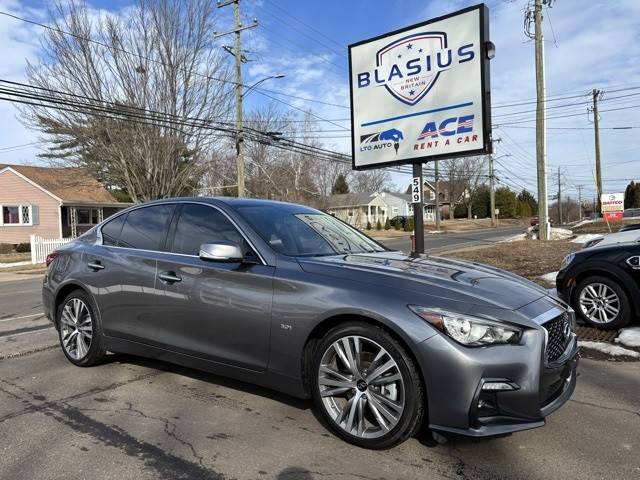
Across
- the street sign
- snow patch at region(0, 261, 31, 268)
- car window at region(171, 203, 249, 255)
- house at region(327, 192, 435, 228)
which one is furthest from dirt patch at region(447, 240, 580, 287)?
house at region(327, 192, 435, 228)

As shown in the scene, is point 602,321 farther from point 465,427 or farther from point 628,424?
point 465,427

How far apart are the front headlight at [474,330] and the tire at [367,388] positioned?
0.31 meters

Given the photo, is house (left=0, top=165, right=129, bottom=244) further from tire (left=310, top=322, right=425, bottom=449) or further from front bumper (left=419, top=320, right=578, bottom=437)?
front bumper (left=419, top=320, right=578, bottom=437)

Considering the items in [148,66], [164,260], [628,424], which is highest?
[148,66]

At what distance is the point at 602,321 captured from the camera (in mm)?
6477

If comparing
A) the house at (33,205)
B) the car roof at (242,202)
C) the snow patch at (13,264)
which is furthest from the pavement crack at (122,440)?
the house at (33,205)

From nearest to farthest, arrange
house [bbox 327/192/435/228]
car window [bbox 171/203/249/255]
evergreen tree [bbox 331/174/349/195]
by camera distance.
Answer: car window [bbox 171/203/249/255] < evergreen tree [bbox 331/174/349/195] < house [bbox 327/192/435/228]

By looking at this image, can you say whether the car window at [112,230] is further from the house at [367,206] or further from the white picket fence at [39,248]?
the house at [367,206]

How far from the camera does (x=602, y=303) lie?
6465 millimetres

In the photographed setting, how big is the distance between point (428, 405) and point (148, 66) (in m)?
23.5

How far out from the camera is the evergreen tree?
6429cm

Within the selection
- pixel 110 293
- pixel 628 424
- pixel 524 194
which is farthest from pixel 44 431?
pixel 524 194

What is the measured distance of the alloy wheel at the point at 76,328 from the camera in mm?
5088

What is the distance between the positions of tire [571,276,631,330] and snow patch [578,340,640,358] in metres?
0.69
